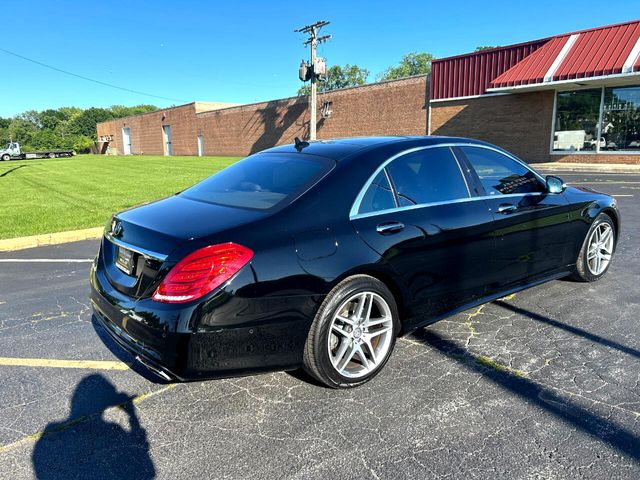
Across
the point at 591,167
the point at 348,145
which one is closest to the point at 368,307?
the point at 348,145

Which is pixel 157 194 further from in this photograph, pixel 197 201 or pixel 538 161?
pixel 538 161

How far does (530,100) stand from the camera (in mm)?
23656

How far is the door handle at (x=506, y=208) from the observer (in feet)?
12.7

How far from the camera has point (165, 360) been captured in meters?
2.53

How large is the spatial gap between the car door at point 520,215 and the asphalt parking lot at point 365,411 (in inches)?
19.5

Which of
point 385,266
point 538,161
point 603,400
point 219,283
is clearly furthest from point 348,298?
point 538,161

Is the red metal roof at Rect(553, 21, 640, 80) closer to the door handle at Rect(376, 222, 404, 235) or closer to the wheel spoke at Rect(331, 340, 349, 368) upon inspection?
the door handle at Rect(376, 222, 404, 235)

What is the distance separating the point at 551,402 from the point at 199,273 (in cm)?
221

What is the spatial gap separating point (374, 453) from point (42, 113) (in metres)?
166

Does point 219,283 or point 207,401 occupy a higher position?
point 219,283

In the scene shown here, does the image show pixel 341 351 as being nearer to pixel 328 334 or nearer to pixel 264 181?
pixel 328 334

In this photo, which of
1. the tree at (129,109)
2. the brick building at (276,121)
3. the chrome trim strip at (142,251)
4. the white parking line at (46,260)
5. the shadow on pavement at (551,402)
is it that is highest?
the tree at (129,109)

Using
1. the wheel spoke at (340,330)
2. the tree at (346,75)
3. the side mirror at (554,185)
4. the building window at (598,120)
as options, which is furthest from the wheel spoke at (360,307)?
the tree at (346,75)

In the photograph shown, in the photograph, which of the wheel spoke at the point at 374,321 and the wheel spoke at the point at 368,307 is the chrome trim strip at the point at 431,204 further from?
the wheel spoke at the point at 374,321
